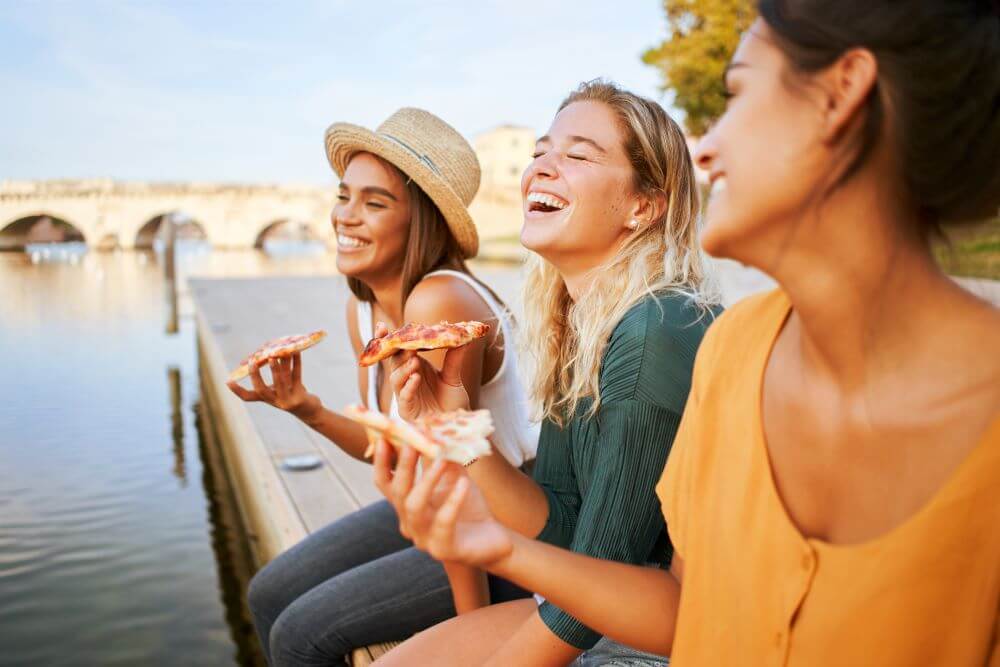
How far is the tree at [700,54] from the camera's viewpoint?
68.8 feet

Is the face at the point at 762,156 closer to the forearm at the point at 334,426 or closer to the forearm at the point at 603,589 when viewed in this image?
the forearm at the point at 603,589

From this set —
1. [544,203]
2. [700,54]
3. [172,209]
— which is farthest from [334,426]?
[172,209]

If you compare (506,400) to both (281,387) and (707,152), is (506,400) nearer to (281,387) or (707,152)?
(281,387)

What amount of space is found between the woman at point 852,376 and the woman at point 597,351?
0.30m

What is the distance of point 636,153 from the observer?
2.01 metres

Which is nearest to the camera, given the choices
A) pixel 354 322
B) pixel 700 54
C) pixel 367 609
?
pixel 367 609

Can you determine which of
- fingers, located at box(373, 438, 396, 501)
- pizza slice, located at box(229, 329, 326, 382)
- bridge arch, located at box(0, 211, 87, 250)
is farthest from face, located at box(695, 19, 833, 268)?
bridge arch, located at box(0, 211, 87, 250)

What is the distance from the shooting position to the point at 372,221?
281 centimetres

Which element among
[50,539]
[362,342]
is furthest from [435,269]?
[50,539]

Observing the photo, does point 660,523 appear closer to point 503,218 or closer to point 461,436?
point 461,436

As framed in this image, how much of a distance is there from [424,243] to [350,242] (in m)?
0.28

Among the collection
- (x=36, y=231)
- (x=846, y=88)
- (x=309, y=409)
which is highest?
(x=36, y=231)

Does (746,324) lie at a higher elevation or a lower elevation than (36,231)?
lower

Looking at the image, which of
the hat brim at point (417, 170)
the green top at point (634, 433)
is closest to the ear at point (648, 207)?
the green top at point (634, 433)
